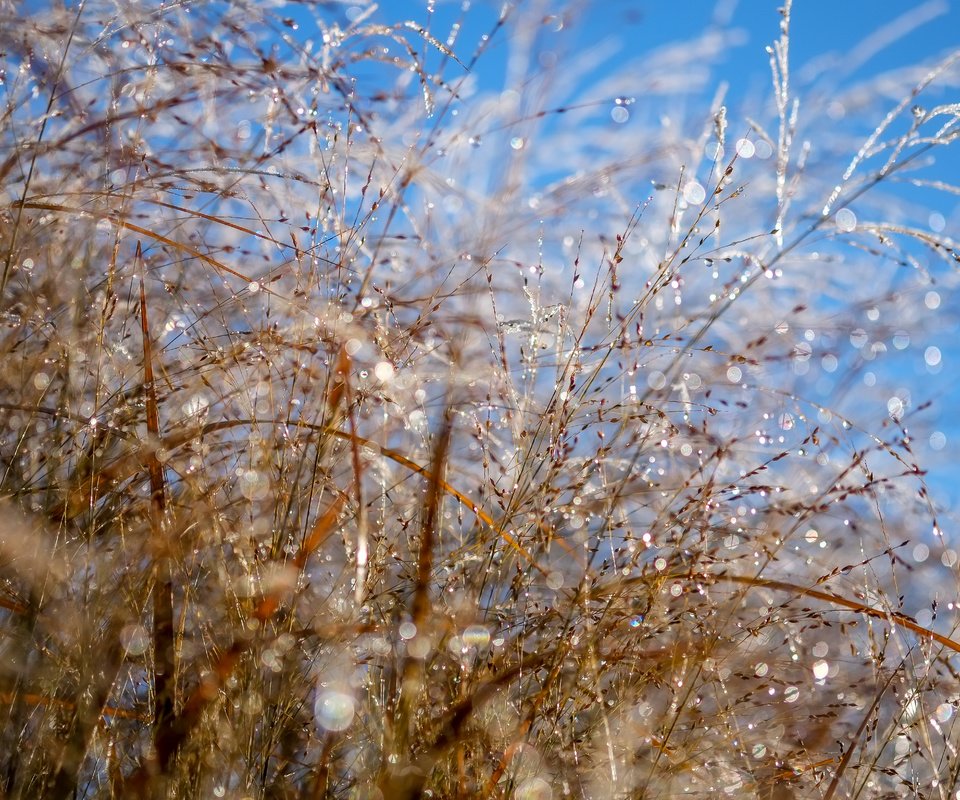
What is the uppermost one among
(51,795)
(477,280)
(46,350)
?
(477,280)

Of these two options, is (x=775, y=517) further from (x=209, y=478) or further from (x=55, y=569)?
(x=55, y=569)

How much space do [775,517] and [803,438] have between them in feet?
1.17

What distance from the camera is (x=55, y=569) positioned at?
1259mm

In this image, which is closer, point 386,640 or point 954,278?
point 386,640

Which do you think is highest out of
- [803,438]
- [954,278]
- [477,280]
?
[954,278]

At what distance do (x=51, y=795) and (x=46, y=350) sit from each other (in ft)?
2.25

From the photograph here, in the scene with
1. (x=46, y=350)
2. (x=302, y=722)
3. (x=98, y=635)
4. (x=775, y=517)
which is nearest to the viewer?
(x=98, y=635)

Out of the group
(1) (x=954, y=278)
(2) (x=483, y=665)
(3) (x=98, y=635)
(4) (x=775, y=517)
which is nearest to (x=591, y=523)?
(4) (x=775, y=517)

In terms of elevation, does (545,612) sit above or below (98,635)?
above

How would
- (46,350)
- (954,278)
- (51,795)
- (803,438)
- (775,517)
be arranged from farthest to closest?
1. (954,278)
2. (775,517)
3. (803,438)
4. (46,350)
5. (51,795)

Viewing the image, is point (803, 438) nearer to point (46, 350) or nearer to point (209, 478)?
point (209, 478)

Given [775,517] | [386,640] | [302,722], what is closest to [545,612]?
[386,640]

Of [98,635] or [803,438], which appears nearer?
[98,635]

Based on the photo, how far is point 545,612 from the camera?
1.38 meters
